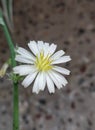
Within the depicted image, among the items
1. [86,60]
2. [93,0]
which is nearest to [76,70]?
[86,60]

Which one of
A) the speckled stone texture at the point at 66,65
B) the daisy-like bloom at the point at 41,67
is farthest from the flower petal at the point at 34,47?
the speckled stone texture at the point at 66,65

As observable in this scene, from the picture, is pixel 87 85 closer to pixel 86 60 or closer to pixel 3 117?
pixel 86 60

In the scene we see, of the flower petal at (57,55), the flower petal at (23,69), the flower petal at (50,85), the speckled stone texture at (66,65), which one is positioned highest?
the speckled stone texture at (66,65)

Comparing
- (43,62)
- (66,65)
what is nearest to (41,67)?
(43,62)

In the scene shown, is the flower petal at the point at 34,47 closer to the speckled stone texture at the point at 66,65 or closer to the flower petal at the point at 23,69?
the flower petal at the point at 23,69

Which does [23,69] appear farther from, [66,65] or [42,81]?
[66,65]

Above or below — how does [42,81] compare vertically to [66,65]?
below

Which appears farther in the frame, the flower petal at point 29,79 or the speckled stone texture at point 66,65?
the speckled stone texture at point 66,65
